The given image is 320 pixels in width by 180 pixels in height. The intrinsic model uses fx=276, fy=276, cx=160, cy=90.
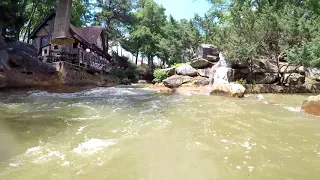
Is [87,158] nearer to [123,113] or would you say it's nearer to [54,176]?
[54,176]

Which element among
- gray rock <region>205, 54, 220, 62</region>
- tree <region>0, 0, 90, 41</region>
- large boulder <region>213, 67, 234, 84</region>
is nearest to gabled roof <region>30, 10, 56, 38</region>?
tree <region>0, 0, 90, 41</region>

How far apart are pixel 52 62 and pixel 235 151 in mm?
20521

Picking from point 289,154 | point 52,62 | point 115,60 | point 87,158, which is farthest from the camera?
point 115,60

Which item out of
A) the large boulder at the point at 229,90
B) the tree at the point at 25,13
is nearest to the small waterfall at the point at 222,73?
the large boulder at the point at 229,90

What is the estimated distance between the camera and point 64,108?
9.76 m

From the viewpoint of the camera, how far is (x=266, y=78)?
21641mm

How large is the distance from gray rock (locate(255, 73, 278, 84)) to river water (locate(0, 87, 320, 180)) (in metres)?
13.2

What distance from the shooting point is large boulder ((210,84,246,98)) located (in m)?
15.1

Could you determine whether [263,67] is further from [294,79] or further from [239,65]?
[294,79]

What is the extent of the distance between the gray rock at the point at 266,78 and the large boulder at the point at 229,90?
21.6 feet

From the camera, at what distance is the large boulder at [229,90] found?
49.6 ft

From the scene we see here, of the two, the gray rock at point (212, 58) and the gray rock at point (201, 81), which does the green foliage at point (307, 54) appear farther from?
the gray rock at point (212, 58)

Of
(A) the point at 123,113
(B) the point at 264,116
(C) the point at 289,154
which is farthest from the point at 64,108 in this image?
(C) the point at 289,154

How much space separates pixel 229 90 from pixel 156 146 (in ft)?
35.6
